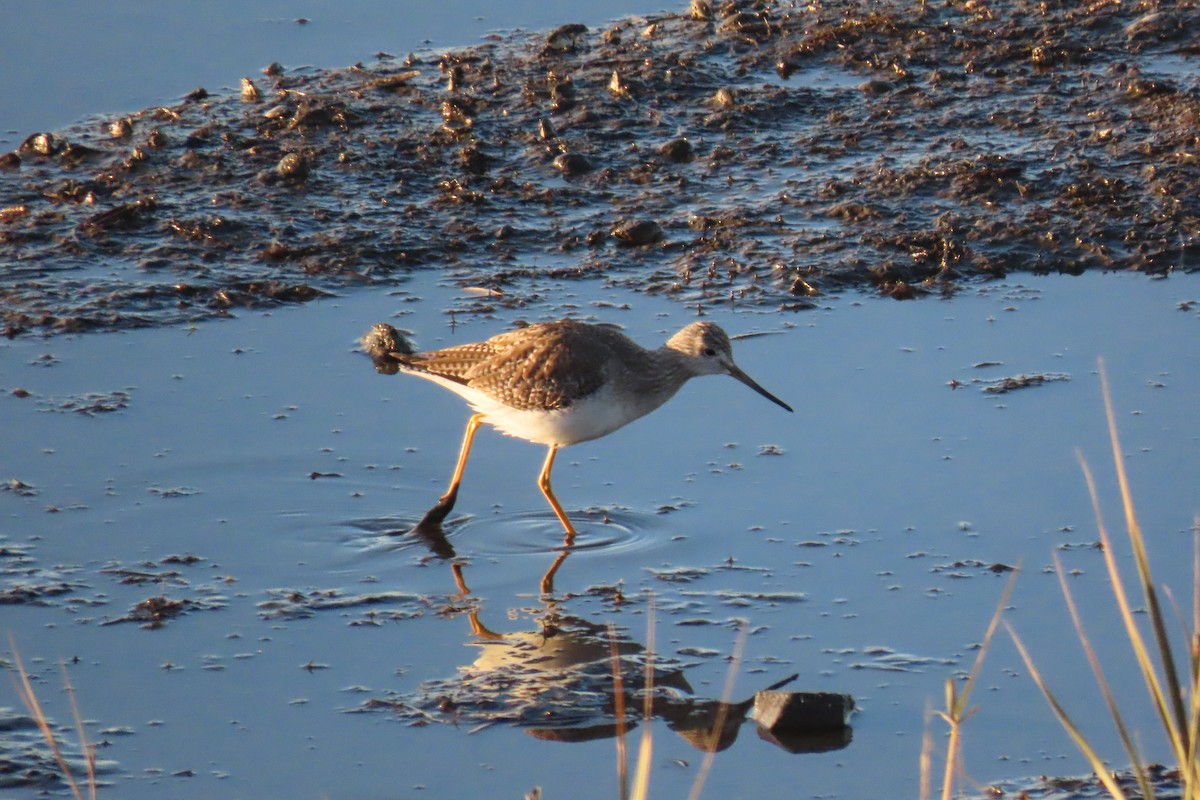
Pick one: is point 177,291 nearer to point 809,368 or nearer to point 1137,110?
point 809,368

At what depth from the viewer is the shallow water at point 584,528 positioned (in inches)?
223

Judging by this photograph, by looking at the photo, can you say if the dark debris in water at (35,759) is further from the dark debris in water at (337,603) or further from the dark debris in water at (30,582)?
the dark debris in water at (337,603)

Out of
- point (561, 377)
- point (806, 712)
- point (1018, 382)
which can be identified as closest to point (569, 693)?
point (806, 712)

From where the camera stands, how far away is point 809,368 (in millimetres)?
8398

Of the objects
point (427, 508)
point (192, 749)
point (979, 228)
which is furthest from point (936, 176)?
point (192, 749)

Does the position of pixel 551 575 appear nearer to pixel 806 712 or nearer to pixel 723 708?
pixel 723 708

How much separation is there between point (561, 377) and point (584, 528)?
630 millimetres

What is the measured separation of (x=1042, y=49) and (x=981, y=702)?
22.9 feet

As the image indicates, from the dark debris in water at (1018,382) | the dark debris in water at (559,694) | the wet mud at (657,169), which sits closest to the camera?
the dark debris in water at (559,694)

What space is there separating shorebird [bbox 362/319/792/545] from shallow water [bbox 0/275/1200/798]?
31 cm

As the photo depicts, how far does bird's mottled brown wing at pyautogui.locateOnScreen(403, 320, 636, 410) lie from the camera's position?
7.31 metres

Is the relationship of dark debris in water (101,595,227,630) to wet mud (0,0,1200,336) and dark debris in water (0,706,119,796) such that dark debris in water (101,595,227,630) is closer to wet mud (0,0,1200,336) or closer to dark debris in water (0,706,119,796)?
dark debris in water (0,706,119,796)

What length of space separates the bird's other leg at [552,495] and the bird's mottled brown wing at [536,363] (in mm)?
255

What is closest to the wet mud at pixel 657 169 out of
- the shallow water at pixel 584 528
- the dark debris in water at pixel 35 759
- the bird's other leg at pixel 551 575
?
the shallow water at pixel 584 528
